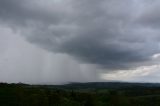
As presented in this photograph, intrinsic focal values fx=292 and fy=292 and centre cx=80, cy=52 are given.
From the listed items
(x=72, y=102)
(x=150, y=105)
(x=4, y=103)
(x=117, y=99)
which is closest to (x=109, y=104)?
(x=117, y=99)

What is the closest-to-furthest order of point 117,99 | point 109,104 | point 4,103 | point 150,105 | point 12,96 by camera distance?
point 4,103 < point 12,96 < point 109,104 < point 117,99 < point 150,105

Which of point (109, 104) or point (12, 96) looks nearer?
point (12, 96)

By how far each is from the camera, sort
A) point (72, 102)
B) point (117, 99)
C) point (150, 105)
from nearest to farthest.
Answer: point (72, 102), point (117, 99), point (150, 105)

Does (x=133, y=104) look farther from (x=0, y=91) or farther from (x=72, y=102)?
(x=0, y=91)

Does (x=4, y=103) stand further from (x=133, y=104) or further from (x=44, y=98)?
(x=133, y=104)

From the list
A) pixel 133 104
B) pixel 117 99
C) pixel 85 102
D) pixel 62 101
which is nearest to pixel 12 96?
pixel 62 101

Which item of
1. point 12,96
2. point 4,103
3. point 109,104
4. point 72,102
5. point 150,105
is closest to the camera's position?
point 4,103

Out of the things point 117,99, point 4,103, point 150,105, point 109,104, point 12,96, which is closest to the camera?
point 4,103

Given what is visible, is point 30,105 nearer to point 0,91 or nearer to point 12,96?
point 12,96

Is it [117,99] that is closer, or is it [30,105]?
[30,105]
